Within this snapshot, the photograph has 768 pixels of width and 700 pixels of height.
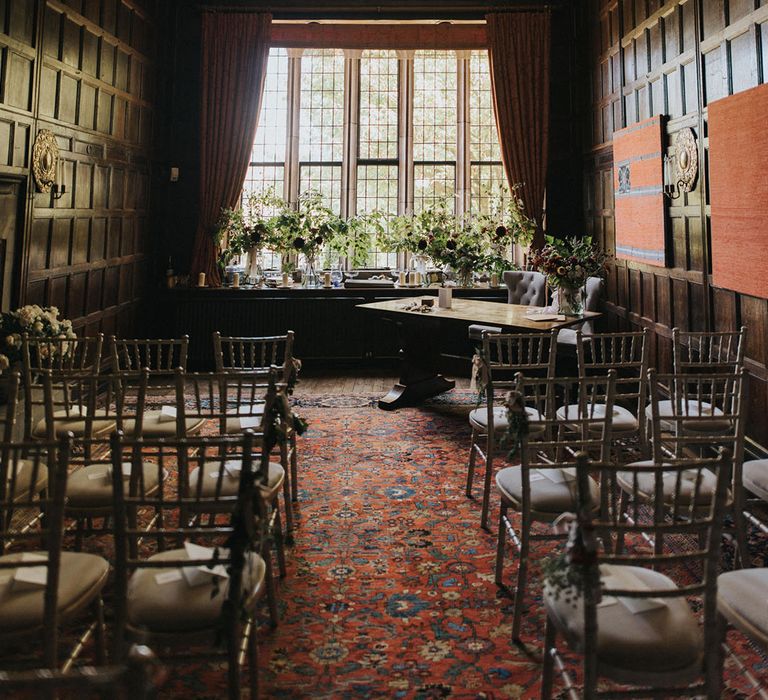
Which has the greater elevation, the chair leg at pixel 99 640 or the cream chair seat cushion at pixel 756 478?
the cream chair seat cushion at pixel 756 478

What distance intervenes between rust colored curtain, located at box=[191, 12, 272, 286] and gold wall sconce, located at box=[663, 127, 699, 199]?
4.95 metres

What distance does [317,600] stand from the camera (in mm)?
2719

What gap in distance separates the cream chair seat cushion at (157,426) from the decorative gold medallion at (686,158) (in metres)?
4.06

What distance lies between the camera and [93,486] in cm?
270

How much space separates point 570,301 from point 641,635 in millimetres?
4129

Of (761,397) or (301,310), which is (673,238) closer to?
(761,397)

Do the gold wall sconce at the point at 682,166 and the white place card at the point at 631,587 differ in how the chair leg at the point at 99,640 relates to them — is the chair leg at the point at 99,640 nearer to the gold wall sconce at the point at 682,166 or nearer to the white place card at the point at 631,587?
the white place card at the point at 631,587

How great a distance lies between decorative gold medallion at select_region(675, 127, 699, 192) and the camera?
487 cm

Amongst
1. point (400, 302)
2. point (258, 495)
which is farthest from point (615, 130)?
point (258, 495)

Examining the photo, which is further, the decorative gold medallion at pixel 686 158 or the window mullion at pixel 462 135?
the window mullion at pixel 462 135

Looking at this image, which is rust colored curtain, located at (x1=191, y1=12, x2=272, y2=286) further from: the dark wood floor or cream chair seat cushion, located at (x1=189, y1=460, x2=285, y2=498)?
cream chair seat cushion, located at (x1=189, y1=460, x2=285, y2=498)

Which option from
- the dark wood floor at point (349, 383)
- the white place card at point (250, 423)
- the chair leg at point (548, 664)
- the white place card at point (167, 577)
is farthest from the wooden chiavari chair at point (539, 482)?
the dark wood floor at point (349, 383)

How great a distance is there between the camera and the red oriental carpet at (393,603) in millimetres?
2189

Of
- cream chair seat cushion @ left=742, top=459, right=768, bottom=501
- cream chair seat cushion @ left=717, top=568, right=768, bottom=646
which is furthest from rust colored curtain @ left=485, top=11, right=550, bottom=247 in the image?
cream chair seat cushion @ left=717, top=568, right=768, bottom=646
